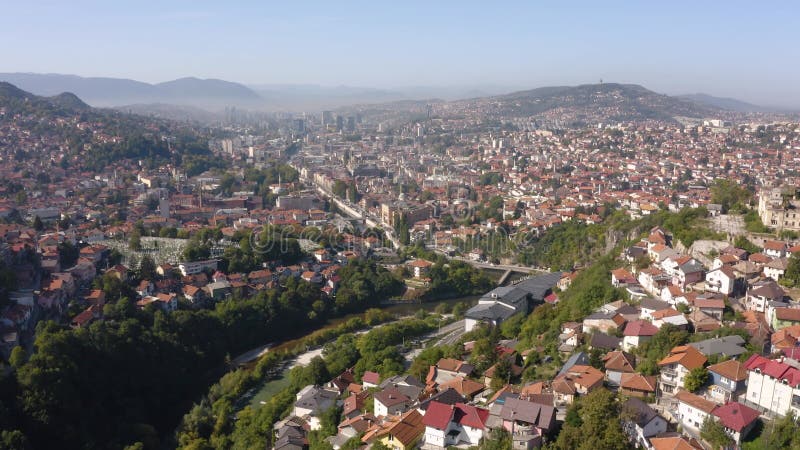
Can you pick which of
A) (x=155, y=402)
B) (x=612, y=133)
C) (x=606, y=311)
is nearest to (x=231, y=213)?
(x=155, y=402)

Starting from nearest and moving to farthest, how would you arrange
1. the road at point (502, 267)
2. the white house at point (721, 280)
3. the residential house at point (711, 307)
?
the residential house at point (711, 307) < the white house at point (721, 280) < the road at point (502, 267)

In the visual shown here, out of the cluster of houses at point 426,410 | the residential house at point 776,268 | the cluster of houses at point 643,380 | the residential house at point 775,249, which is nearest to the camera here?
the cluster of houses at point 643,380

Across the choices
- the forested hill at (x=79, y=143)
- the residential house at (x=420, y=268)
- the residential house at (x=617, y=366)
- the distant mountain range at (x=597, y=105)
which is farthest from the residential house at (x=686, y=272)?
the distant mountain range at (x=597, y=105)

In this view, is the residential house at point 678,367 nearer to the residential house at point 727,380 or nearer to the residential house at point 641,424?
the residential house at point 727,380

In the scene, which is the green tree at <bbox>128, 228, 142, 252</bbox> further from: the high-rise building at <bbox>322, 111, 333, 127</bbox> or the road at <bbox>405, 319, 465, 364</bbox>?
the high-rise building at <bbox>322, 111, 333, 127</bbox>

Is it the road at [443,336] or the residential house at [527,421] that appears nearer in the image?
the residential house at [527,421]

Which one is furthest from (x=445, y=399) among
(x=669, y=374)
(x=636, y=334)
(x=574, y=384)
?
(x=636, y=334)

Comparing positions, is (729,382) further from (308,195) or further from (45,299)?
(308,195)

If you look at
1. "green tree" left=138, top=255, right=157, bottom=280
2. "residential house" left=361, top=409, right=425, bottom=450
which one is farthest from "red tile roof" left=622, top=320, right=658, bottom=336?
"green tree" left=138, top=255, right=157, bottom=280
